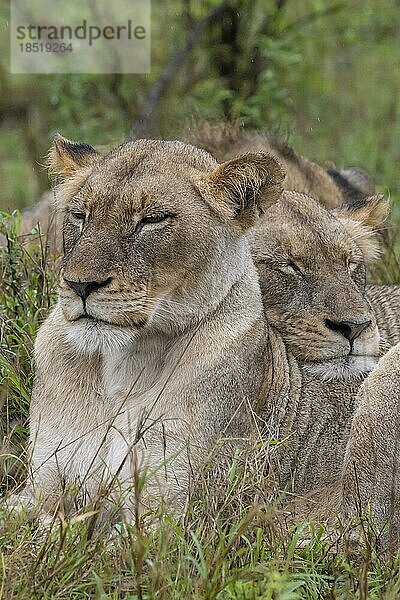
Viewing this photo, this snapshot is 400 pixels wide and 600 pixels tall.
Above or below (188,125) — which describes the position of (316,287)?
below

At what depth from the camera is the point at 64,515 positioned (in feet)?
10.6

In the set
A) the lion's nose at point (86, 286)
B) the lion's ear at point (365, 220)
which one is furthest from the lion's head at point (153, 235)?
the lion's ear at point (365, 220)

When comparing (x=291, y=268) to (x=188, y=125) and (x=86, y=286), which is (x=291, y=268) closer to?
(x=86, y=286)

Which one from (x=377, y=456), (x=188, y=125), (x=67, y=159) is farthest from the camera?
(x=188, y=125)

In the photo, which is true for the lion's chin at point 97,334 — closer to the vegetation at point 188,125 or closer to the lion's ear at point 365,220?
the vegetation at point 188,125

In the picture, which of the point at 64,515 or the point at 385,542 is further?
the point at 385,542

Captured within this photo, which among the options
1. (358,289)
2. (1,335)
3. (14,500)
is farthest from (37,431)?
(358,289)

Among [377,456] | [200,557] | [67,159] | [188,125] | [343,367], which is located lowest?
[200,557]

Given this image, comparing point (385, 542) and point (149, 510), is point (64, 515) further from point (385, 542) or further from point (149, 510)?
point (385, 542)

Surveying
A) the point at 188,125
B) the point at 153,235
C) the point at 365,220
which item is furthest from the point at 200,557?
the point at 188,125

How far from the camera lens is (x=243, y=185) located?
12.7 feet

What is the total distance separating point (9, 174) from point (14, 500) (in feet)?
21.4

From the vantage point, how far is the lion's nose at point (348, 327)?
4.21 m

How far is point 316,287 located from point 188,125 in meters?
3.08
